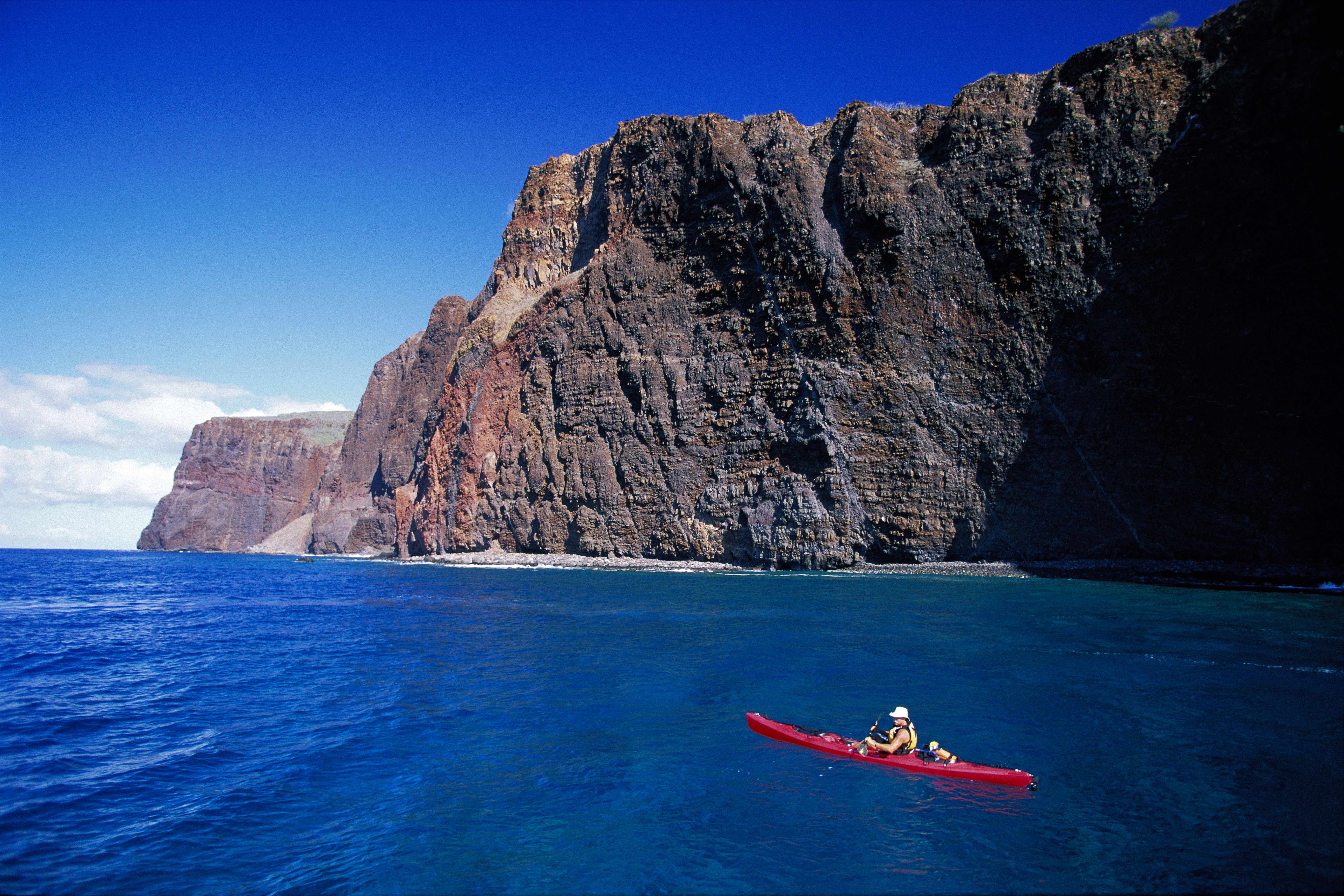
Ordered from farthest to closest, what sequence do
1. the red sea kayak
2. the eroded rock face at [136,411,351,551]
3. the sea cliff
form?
the eroded rock face at [136,411,351,551] → the sea cliff → the red sea kayak

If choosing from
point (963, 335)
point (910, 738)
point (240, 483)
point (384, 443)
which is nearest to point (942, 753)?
point (910, 738)

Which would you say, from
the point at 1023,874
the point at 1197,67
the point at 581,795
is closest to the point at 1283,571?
the point at 1197,67

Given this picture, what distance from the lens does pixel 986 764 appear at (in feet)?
38.1

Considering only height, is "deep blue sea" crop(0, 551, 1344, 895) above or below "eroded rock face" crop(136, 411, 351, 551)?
below

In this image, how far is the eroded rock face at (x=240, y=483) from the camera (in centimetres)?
12750

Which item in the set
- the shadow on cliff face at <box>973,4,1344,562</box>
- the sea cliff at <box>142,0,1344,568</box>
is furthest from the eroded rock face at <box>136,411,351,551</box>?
the shadow on cliff face at <box>973,4,1344,562</box>

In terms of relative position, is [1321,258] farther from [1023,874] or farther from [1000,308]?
[1023,874]

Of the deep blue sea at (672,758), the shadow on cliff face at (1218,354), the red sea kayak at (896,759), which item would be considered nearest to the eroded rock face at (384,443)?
the shadow on cliff face at (1218,354)

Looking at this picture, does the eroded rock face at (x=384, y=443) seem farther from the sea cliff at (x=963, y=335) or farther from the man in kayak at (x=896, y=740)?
the man in kayak at (x=896, y=740)

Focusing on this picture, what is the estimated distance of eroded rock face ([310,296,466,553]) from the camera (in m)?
99.6

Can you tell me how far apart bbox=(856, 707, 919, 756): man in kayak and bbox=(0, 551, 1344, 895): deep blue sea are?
0.45 meters

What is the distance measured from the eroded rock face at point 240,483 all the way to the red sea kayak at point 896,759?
5036 inches

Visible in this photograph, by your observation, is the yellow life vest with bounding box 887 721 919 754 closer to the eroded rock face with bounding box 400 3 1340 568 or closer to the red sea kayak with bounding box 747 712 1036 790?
the red sea kayak with bounding box 747 712 1036 790

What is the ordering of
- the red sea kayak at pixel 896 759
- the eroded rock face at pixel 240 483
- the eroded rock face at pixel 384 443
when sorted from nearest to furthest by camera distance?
the red sea kayak at pixel 896 759 < the eroded rock face at pixel 384 443 < the eroded rock face at pixel 240 483
